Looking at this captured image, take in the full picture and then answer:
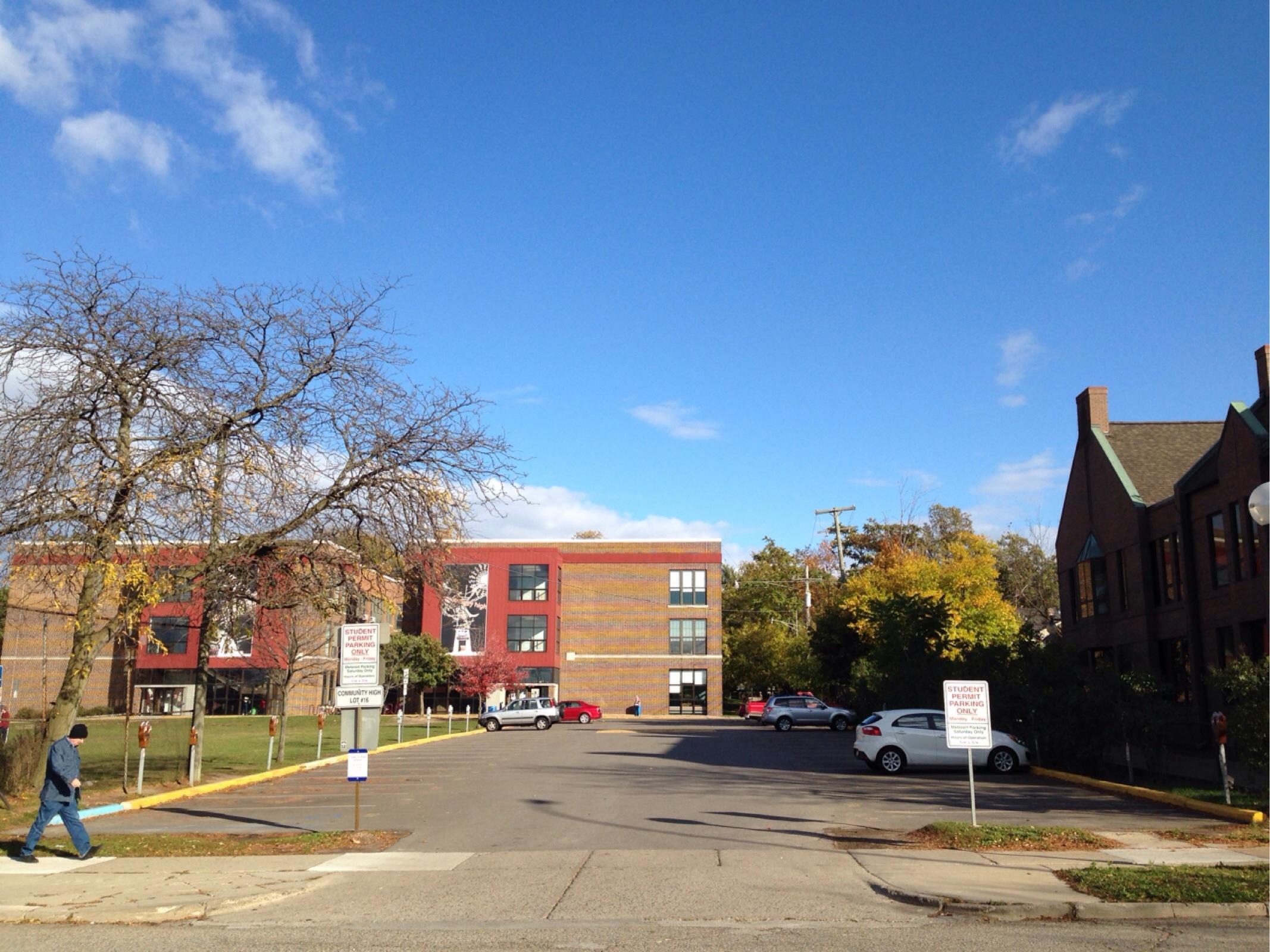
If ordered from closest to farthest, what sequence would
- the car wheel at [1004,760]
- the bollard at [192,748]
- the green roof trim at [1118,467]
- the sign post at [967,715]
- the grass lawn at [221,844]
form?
1. the grass lawn at [221,844]
2. the sign post at [967,715]
3. the bollard at [192,748]
4. the car wheel at [1004,760]
5. the green roof trim at [1118,467]

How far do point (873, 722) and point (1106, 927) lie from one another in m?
15.6

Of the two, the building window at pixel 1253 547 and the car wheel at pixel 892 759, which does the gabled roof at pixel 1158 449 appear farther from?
the car wheel at pixel 892 759

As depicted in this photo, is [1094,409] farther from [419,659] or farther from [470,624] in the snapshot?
[470,624]

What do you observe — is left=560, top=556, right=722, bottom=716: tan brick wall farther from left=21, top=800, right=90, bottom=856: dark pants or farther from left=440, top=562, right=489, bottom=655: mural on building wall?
left=21, top=800, right=90, bottom=856: dark pants

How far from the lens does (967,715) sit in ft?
47.2

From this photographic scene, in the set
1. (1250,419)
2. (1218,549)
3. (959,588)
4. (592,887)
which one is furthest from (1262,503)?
(959,588)

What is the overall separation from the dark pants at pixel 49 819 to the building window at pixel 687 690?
62.4m

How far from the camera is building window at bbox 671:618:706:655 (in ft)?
243

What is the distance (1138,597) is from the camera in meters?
32.5

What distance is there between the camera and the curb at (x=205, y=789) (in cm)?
1770

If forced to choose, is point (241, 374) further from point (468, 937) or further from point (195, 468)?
point (468, 937)

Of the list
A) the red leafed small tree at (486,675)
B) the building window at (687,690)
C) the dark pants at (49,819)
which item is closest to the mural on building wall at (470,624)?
the red leafed small tree at (486,675)

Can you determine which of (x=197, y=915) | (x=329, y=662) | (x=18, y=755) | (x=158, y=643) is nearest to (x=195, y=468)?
(x=158, y=643)

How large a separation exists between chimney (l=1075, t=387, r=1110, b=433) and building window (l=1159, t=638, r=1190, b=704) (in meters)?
8.65
